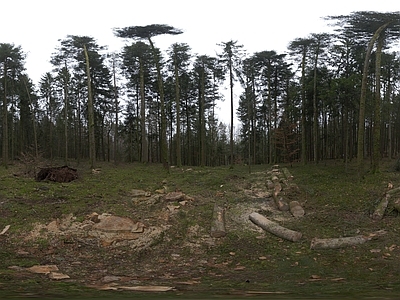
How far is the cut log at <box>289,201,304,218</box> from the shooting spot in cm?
1234

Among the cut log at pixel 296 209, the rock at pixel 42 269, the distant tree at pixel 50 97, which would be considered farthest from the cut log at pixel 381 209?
the distant tree at pixel 50 97

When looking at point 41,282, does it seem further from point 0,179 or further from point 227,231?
point 0,179

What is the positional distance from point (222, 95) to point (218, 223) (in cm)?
2910

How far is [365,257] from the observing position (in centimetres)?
840

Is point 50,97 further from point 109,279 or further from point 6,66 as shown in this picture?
point 109,279

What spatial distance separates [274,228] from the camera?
1063cm

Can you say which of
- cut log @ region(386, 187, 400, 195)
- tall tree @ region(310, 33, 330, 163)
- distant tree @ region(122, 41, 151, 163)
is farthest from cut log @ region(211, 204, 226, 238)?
distant tree @ region(122, 41, 151, 163)

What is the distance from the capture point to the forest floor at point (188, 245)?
20.7 feet

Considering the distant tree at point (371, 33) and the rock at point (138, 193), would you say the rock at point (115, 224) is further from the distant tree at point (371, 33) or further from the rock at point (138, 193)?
the distant tree at point (371, 33)

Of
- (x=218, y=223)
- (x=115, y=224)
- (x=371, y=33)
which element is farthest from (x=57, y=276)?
(x=371, y=33)

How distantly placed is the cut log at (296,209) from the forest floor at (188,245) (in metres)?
0.28

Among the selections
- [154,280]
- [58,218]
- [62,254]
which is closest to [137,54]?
[58,218]

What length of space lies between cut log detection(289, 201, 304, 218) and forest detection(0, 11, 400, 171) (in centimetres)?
608

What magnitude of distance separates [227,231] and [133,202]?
15.6 ft
